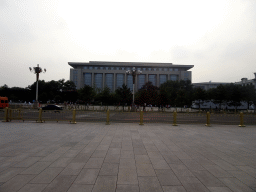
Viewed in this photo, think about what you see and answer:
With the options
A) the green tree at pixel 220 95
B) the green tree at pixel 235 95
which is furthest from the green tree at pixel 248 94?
the green tree at pixel 220 95

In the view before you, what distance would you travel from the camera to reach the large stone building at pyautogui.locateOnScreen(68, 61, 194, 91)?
8610cm

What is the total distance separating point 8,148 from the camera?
607 cm

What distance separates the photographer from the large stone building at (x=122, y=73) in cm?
8610

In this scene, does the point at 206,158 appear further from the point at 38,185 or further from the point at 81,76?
the point at 81,76

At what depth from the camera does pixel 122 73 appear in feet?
285

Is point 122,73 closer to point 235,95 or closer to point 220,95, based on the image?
point 220,95

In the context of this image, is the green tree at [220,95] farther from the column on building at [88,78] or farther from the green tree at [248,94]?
the column on building at [88,78]

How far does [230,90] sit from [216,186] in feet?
144

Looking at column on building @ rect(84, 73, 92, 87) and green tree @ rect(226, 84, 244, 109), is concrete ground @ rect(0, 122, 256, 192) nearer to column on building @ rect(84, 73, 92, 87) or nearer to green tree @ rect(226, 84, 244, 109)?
green tree @ rect(226, 84, 244, 109)

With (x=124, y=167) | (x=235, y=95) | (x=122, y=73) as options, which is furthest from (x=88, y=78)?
(x=124, y=167)

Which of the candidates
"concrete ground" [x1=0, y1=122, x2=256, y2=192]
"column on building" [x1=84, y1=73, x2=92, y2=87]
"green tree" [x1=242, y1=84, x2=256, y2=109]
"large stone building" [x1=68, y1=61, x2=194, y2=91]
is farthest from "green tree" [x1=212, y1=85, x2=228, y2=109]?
"column on building" [x1=84, y1=73, x2=92, y2=87]

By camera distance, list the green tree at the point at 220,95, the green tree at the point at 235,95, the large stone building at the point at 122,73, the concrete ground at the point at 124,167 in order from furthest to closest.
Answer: the large stone building at the point at 122,73
the green tree at the point at 235,95
the green tree at the point at 220,95
the concrete ground at the point at 124,167

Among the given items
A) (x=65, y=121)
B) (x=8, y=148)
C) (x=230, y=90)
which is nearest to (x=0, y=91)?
(x=65, y=121)

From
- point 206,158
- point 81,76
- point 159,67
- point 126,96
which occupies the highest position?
point 159,67
